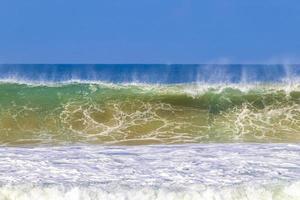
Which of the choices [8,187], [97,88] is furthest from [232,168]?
[97,88]

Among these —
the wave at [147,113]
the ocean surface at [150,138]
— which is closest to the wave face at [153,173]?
the ocean surface at [150,138]

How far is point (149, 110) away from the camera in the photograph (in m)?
15.4

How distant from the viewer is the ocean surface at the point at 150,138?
7.29m

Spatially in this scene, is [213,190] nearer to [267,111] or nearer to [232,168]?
[232,168]

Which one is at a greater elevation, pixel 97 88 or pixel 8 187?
pixel 97 88

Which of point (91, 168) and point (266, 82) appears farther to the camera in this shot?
point (266, 82)

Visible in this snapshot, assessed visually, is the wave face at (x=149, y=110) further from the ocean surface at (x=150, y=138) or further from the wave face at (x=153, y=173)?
the wave face at (x=153, y=173)

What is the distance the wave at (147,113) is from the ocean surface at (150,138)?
2 cm

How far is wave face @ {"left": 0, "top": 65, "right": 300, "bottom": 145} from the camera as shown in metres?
13.7

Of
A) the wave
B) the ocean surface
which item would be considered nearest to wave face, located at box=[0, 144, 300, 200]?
the ocean surface

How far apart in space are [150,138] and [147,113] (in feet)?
5.47

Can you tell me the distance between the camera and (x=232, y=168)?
26.8 ft

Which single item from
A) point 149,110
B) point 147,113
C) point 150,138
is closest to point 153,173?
point 150,138

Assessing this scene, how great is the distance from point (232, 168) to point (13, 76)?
35.9 ft
